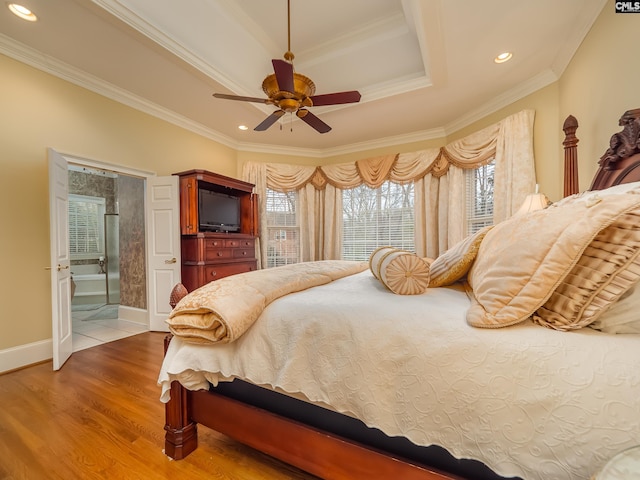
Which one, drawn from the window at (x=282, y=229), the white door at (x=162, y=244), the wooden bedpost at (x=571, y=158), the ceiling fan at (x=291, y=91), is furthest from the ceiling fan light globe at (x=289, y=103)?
the window at (x=282, y=229)

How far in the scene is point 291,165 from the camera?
458cm

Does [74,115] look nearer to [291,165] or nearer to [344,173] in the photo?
[291,165]

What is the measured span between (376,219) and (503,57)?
2509mm

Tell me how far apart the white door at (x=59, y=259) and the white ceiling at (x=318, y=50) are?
1.01 meters

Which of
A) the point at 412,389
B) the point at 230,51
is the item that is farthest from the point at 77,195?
the point at 412,389

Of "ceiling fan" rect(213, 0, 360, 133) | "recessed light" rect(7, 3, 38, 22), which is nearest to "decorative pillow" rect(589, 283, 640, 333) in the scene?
"ceiling fan" rect(213, 0, 360, 133)

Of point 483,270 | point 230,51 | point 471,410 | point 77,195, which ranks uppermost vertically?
point 230,51

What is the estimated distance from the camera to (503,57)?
2.43m

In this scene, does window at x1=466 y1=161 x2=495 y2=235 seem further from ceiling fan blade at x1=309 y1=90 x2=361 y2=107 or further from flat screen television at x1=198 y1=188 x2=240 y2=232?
flat screen television at x1=198 y1=188 x2=240 y2=232

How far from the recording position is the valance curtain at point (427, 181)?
286cm

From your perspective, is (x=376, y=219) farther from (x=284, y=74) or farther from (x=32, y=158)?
(x=32, y=158)

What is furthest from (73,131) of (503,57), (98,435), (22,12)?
(503,57)

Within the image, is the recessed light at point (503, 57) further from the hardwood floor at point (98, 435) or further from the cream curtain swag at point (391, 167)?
the hardwood floor at point (98, 435)

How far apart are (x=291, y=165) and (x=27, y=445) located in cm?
418
